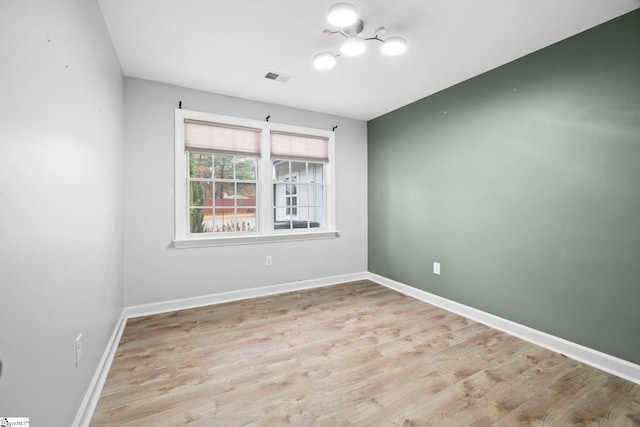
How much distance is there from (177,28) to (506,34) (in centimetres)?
265

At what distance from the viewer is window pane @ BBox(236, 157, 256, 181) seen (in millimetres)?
3846

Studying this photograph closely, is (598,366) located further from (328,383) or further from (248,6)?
(248,6)

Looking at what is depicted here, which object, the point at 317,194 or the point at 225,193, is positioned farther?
the point at 317,194

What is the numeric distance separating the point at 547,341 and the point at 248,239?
328cm

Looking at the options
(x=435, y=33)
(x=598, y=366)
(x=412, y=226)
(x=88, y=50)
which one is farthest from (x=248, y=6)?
(x=598, y=366)

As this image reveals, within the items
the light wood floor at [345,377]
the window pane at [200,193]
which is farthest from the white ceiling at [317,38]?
the light wood floor at [345,377]

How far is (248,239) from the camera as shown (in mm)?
3770

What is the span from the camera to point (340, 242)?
4.48 m

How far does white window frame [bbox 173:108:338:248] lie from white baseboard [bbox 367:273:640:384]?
1.75 meters

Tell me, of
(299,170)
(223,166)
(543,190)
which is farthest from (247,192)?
(543,190)

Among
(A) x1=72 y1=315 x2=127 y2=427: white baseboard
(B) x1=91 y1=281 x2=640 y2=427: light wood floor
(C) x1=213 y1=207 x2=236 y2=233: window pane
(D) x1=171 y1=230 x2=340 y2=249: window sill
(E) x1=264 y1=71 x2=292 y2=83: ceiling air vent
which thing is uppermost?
(E) x1=264 y1=71 x2=292 y2=83: ceiling air vent

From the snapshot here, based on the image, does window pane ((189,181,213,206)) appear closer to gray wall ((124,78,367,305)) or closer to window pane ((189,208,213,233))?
window pane ((189,208,213,233))

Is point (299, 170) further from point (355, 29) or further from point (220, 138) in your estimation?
point (355, 29)

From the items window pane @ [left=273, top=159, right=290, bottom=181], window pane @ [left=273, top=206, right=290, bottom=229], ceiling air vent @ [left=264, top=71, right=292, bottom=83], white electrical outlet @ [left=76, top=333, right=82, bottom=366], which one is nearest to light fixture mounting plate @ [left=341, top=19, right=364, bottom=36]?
ceiling air vent @ [left=264, top=71, right=292, bottom=83]
